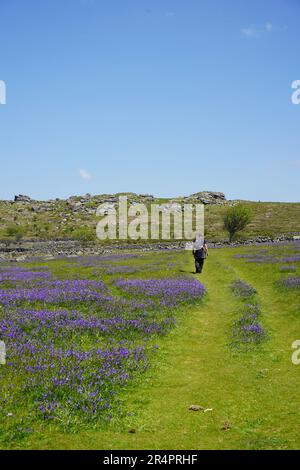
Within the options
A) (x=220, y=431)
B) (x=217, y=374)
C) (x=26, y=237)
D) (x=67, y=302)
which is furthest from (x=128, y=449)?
(x=26, y=237)

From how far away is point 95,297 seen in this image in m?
22.3

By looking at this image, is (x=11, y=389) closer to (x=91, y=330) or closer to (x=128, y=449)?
(x=128, y=449)

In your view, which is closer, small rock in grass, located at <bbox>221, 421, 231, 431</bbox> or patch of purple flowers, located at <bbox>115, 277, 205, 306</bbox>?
small rock in grass, located at <bbox>221, 421, 231, 431</bbox>

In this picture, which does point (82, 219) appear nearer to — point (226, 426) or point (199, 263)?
point (199, 263)

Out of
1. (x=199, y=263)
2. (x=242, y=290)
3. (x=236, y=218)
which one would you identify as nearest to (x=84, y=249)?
(x=236, y=218)

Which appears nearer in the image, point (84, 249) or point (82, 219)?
point (84, 249)

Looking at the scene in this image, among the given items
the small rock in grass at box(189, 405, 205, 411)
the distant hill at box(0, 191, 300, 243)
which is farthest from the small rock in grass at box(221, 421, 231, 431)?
the distant hill at box(0, 191, 300, 243)

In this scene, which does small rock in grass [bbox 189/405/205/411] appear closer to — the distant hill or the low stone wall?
the low stone wall

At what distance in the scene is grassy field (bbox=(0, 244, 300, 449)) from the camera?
894 cm

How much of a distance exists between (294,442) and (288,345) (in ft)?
23.7

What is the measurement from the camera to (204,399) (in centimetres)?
1127

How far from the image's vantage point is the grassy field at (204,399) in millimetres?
8938

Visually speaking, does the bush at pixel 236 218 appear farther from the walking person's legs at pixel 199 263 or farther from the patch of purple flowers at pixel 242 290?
the patch of purple flowers at pixel 242 290

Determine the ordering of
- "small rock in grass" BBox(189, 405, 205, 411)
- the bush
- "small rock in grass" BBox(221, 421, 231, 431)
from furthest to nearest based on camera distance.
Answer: the bush < "small rock in grass" BBox(189, 405, 205, 411) < "small rock in grass" BBox(221, 421, 231, 431)
